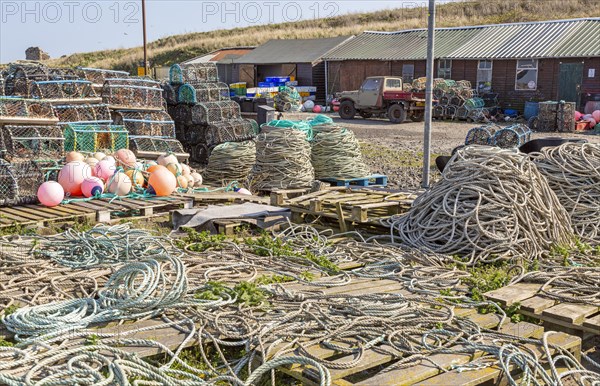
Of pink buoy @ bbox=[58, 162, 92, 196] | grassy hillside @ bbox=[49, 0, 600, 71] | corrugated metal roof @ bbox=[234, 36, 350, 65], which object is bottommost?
pink buoy @ bbox=[58, 162, 92, 196]

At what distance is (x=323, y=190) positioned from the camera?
818 cm

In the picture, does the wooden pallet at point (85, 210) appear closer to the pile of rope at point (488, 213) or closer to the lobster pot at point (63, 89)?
the lobster pot at point (63, 89)

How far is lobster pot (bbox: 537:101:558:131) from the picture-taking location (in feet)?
68.1

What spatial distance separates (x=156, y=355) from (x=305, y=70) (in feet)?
105

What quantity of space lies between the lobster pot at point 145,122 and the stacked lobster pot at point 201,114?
110cm

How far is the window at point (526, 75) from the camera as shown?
26.1m

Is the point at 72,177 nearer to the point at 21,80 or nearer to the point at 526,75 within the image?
the point at 21,80

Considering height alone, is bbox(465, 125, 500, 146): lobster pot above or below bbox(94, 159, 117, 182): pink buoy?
above

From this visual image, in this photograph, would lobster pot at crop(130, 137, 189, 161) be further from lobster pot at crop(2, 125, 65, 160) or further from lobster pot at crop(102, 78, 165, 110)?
lobster pot at crop(2, 125, 65, 160)

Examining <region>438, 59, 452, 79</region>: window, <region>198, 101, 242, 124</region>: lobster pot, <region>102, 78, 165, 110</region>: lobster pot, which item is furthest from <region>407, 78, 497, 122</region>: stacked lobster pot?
<region>102, 78, 165, 110</region>: lobster pot

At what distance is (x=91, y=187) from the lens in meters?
8.21

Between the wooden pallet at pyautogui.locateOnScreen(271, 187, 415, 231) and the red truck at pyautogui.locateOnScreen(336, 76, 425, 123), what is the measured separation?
15855mm

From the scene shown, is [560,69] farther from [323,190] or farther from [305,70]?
[323,190]

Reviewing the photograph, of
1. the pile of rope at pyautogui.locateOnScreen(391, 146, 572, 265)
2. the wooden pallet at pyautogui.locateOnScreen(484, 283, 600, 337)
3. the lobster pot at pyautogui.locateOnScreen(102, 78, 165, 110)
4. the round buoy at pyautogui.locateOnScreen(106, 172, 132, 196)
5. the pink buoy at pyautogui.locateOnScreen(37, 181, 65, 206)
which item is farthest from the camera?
the lobster pot at pyautogui.locateOnScreen(102, 78, 165, 110)
